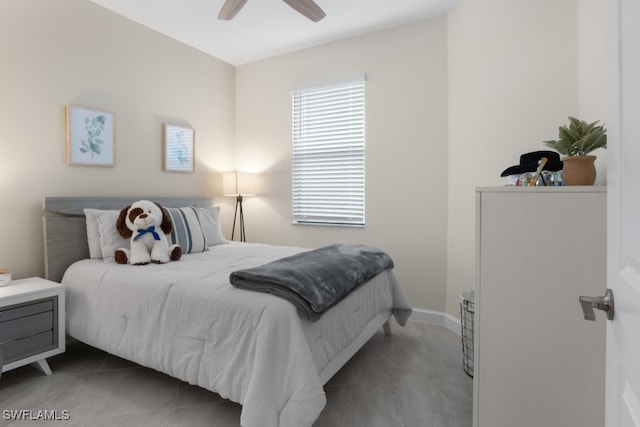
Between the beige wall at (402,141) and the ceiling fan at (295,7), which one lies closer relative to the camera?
the ceiling fan at (295,7)

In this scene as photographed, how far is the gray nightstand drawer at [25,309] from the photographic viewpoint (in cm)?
197

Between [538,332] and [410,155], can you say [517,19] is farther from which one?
[538,332]

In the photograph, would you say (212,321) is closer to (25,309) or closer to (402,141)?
(25,309)

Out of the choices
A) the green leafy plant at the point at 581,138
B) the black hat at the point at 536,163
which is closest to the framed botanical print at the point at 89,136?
the black hat at the point at 536,163

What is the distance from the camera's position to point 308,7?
2.29 meters

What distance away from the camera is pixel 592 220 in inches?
49.4

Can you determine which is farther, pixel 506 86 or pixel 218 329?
pixel 506 86

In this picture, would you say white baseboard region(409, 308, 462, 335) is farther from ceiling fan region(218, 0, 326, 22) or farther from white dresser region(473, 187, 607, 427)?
ceiling fan region(218, 0, 326, 22)

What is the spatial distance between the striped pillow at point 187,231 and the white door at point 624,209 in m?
2.74

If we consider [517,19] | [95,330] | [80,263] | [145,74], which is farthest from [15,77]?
[517,19]

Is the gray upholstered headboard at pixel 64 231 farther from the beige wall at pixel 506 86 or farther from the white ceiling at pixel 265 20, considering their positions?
the beige wall at pixel 506 86

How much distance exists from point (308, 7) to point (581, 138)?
5.92ft

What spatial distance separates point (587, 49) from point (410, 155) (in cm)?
159

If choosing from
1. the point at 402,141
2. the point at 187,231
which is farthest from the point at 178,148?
the point at 402,141
